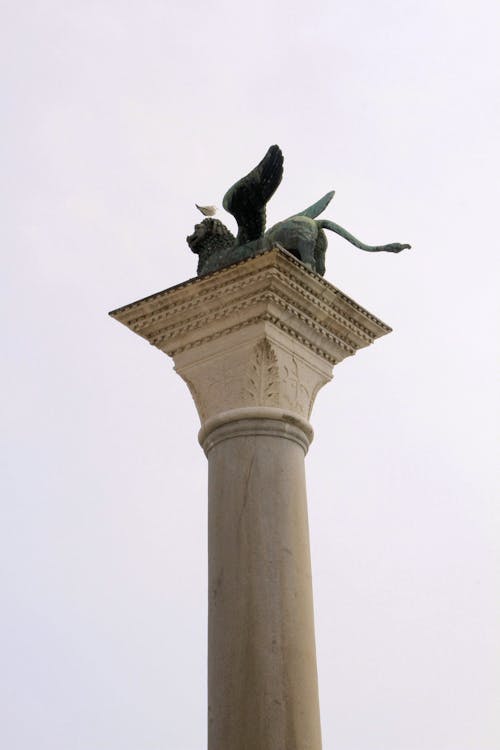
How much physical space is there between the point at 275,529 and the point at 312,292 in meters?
1.76

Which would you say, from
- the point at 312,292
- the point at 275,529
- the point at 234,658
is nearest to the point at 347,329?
the point at 312,292

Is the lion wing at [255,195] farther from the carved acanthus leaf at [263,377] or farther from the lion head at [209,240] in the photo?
the carved acanthus leaf at [263,377]

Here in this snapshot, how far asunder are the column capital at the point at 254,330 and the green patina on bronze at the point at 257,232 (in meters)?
0.24

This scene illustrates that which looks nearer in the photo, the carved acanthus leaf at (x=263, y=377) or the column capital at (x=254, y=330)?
the carved acanthus leaf at (x=263, y=377)

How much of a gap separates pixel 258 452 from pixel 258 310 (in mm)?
1011

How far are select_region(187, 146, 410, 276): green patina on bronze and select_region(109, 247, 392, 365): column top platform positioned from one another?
20 centimetres

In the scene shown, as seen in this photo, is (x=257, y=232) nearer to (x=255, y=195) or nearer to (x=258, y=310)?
A: (x=255, y=195)

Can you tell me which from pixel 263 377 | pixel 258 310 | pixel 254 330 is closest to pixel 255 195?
pixel 258 310

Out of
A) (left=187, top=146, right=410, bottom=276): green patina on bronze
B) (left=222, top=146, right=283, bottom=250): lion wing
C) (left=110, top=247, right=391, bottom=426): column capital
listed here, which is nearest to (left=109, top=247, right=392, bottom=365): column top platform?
(left=110, top=247, right=391, bottom=426): column capital

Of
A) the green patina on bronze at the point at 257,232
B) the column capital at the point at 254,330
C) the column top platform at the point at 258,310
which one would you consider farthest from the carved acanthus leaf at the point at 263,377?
the green patina on bronze at the point at 257,232

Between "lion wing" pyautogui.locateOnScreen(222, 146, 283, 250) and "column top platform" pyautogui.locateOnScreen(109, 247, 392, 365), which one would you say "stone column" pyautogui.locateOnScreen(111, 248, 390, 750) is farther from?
"lion wing" pyautogui.locateOnScreen(222, 146, 283, 250)

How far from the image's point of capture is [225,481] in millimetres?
7441

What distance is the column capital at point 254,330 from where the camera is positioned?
778 centimetres

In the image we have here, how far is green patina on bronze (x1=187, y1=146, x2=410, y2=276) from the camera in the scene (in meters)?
8.32
